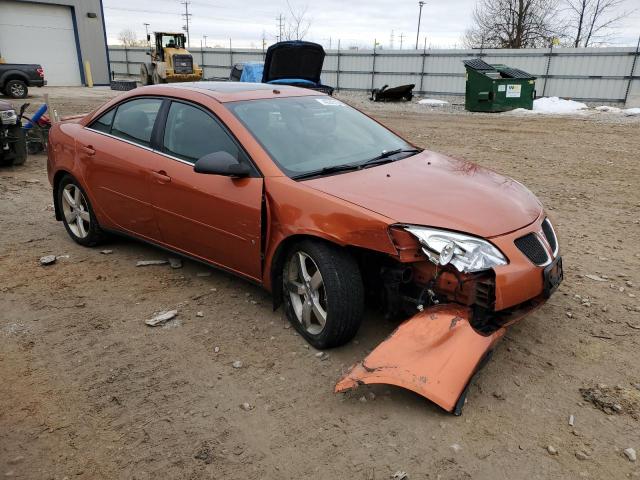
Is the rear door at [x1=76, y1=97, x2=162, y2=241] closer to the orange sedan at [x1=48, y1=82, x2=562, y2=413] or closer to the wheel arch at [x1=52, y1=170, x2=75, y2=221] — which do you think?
the orange sedan at [x1=48, y1=82, x2=562, y2=413]

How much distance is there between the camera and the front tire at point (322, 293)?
3023 mm

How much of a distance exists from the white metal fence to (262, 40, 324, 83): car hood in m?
13.2

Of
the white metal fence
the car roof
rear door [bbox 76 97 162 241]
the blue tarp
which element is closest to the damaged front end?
the car roof

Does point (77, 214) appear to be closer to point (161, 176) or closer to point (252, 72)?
point (161, 176)

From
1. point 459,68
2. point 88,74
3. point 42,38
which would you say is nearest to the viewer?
point 459,68

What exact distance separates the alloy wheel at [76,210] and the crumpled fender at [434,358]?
3390 millimetres

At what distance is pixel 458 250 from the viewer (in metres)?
2.79

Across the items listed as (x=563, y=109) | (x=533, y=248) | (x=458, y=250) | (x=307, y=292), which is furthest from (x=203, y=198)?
(x=563, y=109)

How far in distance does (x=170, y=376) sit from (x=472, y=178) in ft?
7.74

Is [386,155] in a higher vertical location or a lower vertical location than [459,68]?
lower

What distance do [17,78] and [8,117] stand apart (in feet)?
51.3

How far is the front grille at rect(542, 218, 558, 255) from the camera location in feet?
10.6

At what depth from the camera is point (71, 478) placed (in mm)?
2305

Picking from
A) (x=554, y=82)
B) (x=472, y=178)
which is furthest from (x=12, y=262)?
(x=554, y=82)
